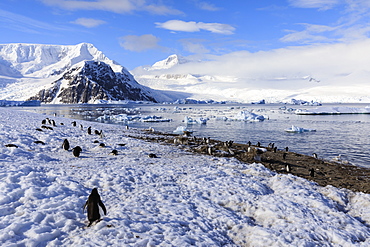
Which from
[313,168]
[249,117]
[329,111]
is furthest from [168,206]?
[329,111]

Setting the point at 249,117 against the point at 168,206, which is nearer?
the point at 168,206

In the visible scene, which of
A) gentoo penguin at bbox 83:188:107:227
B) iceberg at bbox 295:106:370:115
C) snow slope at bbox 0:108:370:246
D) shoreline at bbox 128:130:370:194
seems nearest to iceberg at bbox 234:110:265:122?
iceberg at bbox 295:106:370:115

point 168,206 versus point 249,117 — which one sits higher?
point 249,117

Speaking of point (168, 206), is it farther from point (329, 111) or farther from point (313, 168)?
point (329, 111)

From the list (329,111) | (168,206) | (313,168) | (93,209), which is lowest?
(313,168)

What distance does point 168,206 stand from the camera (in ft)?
21.3

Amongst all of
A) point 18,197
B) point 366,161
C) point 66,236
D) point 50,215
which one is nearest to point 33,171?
point 18,197

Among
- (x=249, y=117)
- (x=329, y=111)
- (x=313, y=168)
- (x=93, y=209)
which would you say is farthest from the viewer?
(x=329, y=111)

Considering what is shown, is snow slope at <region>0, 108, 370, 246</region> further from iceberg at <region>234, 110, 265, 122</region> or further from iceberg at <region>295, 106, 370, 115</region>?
iceberg at <region>295, 106, 370, 115</region>

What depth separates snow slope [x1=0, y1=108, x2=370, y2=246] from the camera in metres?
5.08

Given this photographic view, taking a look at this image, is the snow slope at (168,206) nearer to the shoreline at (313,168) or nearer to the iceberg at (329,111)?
the shoreline at (313,168)

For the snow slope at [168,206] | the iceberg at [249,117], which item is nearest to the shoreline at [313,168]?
the snow slope at [168,206]

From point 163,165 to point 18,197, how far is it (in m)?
5.35

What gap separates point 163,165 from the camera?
1059 centimetres
